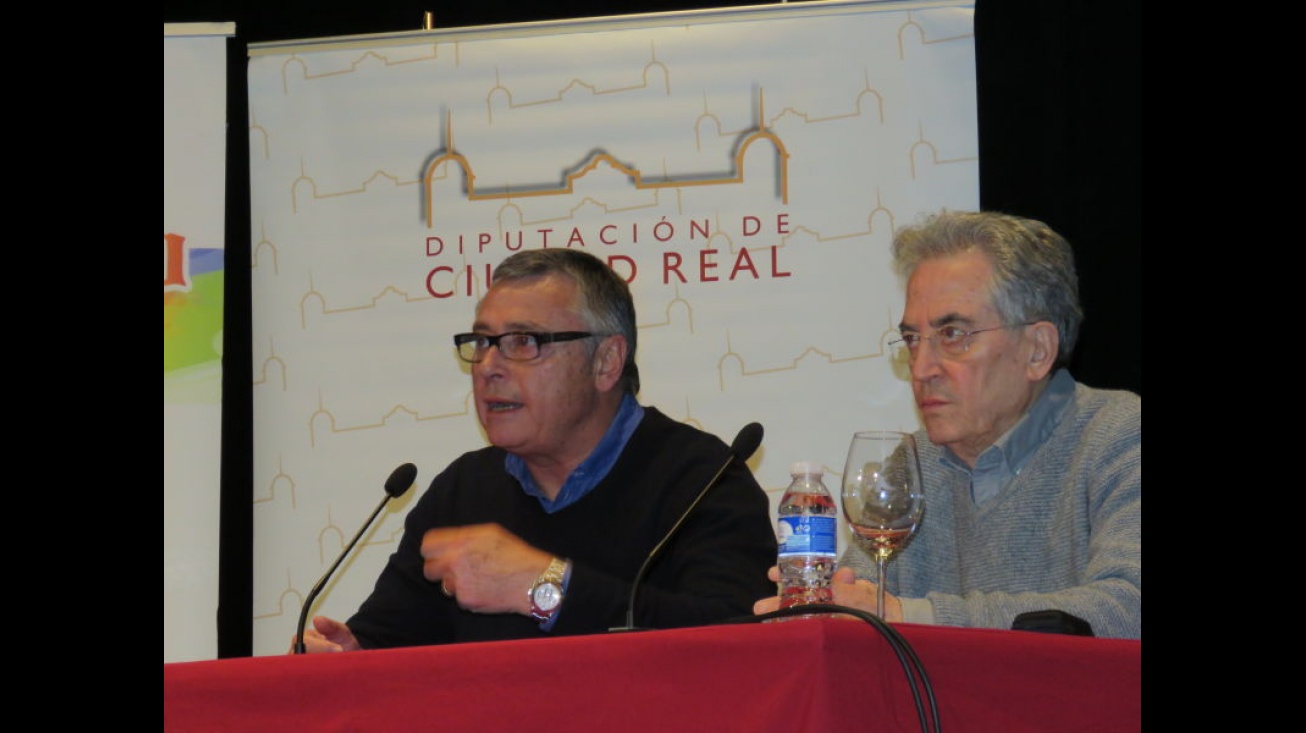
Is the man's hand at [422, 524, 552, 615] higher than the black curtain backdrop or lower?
lower

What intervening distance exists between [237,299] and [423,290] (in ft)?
2.09

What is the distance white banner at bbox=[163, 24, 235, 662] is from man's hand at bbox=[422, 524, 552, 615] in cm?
139

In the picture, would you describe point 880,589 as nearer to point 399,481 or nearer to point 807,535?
point 807,535

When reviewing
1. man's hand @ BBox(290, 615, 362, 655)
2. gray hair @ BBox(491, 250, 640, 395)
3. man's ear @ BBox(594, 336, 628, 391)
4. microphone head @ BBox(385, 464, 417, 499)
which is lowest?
man's hand @ BBox(290, 615, 362, 655)

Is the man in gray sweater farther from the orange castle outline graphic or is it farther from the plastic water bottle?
the orange castle outline graphic

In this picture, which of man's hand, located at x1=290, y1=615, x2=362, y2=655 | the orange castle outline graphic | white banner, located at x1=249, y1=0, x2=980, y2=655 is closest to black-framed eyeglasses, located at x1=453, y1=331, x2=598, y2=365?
white banner, located at x1=249, y1=0, x2=980, y2=655

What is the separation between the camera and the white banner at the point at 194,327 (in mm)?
3959

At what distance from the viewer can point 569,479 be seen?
3357mm

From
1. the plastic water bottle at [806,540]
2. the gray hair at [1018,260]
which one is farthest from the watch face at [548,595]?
the gray hair at [1018,260]

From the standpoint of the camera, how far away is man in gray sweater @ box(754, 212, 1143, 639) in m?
2.74

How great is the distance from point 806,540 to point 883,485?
0.46 ft

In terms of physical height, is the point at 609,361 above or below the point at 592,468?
above

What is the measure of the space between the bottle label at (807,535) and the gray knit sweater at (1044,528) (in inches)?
6.3

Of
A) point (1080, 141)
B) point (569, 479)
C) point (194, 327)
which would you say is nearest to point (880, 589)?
point (569, 479)
